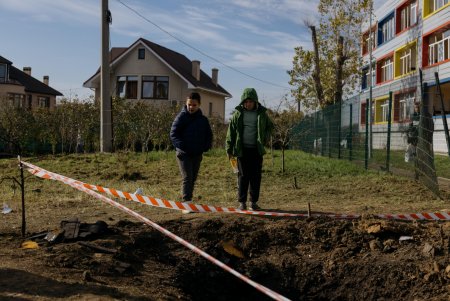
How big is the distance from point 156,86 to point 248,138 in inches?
1443

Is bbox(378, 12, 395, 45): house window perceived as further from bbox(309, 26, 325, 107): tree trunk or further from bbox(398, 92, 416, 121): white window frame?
bbox(398, 92, 416, 121): white window frame

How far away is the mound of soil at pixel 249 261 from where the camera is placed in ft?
15.0

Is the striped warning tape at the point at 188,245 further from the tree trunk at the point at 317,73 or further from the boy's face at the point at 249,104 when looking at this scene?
the tree trunk at the point at 317,73

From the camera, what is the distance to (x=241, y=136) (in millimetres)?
7293

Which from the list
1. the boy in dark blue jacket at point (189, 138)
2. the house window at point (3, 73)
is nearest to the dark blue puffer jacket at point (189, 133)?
the boy in dark blue jacket at point (189, 138)

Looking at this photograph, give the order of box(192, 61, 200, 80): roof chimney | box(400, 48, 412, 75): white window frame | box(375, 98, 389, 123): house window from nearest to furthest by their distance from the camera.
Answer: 1. box(375, 98, 389, 123): house window
2. box(400, 48, 412, 75): white window frame
3. box(192, 61, 200, 80): roof chimney

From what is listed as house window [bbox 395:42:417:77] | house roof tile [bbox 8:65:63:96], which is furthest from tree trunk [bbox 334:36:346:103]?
house roof tile [bbox 8:65:63:96]

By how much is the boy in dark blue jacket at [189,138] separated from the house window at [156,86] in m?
35.8

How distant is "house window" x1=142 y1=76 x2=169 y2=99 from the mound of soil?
37.0m

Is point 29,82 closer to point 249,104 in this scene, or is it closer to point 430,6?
point 430,6

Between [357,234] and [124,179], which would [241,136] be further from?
[124,179]

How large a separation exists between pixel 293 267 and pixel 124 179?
7989 millimetres

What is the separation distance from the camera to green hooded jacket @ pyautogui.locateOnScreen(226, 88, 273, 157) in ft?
23.8

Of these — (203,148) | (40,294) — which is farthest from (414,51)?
(40,294)
